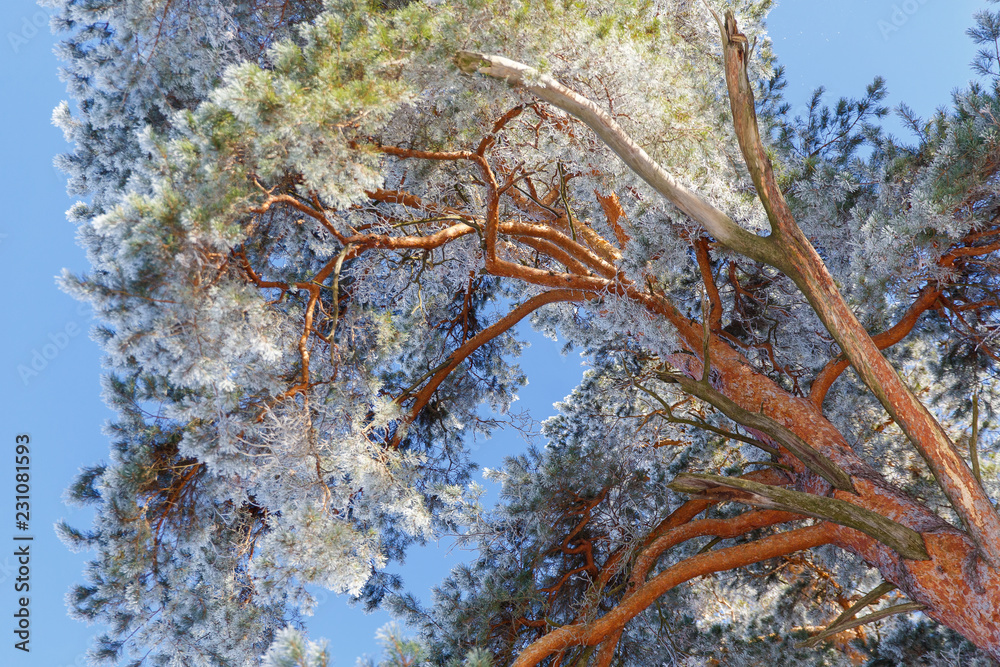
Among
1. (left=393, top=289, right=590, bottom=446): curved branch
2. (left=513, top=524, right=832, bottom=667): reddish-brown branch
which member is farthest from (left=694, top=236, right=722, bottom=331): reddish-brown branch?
(left=513, top=524, right=832, bottom=667): reddish-brown branch

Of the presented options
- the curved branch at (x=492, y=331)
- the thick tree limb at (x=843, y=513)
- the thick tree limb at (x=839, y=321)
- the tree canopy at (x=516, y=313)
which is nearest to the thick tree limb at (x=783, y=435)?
the tree canopy at (x=516, y=313)

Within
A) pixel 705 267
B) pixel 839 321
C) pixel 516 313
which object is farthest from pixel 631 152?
pixel 516 313

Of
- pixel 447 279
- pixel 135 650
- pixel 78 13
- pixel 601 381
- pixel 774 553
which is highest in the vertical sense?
pixel 78 13

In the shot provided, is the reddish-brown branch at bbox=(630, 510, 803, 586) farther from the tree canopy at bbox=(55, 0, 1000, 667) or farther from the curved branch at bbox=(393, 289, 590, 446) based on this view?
the curved branch at bbox=(393, 289, 590, 446)

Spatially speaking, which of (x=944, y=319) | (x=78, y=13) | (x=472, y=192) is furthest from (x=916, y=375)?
(x=78, y=13)

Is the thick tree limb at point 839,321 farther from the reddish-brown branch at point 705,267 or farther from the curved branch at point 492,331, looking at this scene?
the curved branch at point 492,331

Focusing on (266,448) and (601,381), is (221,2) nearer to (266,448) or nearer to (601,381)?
(266,448)

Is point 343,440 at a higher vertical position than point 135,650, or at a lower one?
higher

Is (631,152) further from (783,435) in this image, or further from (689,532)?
(689,532)
